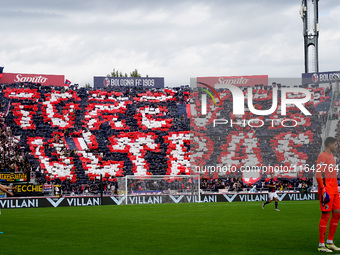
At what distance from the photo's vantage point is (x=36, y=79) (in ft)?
218

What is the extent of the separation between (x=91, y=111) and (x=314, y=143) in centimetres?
2333

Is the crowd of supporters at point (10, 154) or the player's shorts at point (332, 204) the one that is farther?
the crowd of supporters at point (10, 154)

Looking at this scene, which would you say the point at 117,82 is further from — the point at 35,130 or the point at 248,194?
the point at 248,194

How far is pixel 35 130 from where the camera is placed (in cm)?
5850

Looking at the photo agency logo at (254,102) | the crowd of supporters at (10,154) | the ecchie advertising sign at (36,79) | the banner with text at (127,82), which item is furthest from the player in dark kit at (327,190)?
the banner with text at (127,82)

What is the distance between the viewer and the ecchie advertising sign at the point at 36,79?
65312mm

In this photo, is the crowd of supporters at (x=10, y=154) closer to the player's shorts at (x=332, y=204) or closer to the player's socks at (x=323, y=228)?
the player's socks at (x=323, y=228)

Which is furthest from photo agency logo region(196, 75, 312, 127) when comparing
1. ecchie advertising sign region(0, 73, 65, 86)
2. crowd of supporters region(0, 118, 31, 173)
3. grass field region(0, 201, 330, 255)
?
grass field region(0, 201, 330, 255)

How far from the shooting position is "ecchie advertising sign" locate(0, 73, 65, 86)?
65312 millimetres

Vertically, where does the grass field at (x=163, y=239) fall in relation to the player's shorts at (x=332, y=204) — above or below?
below

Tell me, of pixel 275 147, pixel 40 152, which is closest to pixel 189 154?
pixel 275 147

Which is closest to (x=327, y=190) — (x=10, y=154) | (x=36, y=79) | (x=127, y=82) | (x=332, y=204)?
(x=332, y=204)

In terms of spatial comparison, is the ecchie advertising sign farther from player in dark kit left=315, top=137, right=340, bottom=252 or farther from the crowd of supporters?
player in dark kit left=315, top=137, right=340, bottom=252

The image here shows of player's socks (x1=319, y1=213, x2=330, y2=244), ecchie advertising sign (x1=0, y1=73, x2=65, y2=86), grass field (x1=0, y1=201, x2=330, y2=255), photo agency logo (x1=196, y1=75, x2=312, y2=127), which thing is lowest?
grass field (x1=0, y1=201, x2=330, y2=255)
